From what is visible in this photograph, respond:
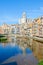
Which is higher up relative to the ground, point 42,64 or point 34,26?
point 34,26

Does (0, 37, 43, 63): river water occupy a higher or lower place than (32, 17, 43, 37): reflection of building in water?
lower

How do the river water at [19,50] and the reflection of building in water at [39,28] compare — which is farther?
the reflection of building in water at [39,28]

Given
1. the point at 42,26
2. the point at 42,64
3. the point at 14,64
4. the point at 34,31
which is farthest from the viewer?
the point at 34,31

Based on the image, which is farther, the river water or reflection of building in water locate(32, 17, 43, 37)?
reflection of building in water locate(32, 17, 43, 37)

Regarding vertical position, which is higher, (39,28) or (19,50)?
(39,28)

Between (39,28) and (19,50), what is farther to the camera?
(39,28)

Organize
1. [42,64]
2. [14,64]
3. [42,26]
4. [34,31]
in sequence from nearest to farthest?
[42,64]
[14,64]
[42,26]
[34,31]

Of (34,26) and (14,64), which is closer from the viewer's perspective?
(14,64)

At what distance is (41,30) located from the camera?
132 metres

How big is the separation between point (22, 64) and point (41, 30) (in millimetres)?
106747

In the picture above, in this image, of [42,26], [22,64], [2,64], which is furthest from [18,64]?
[42,26]

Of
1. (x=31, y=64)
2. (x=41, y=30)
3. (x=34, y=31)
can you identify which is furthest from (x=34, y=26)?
(x=31, y=64)

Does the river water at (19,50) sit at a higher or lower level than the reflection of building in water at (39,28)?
lower

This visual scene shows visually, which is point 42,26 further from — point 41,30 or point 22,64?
point 22,64
